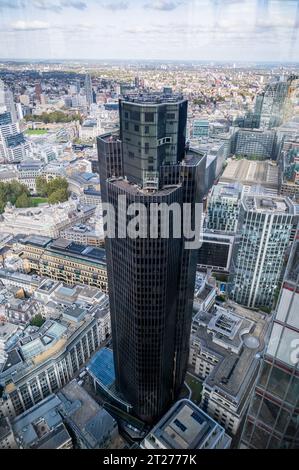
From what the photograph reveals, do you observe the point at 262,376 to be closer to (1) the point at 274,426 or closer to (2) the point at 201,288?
(1) the point at 274,426

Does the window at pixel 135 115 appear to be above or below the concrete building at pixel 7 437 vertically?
above

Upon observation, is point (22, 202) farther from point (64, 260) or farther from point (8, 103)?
point (8, 103)

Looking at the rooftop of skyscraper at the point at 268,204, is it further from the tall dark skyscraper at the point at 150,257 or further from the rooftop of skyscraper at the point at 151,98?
the rooftop of skyscraper at the point at 151,98

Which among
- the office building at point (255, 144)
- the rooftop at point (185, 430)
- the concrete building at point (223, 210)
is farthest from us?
the office building at point (255, 144)

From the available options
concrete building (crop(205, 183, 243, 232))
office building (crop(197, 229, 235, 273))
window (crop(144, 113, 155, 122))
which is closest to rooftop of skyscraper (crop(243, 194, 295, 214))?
office building (crop(197, 229, 235, 273))

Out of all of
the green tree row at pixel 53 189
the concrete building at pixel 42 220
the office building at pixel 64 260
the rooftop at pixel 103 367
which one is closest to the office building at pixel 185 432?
the rooftop at pixel 103 367

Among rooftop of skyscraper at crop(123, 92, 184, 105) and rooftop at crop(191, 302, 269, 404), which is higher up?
rooftop of skyscraper at crop(123, 92, 184, 105)

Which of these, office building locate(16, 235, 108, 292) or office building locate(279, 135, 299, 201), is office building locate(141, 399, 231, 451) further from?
office building locate(279, 135, 299, 201)
